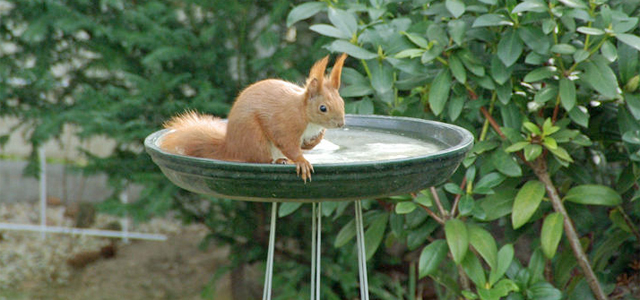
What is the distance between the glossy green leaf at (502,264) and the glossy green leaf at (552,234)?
0.11 meters

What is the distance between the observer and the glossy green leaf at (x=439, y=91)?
7.93 ft

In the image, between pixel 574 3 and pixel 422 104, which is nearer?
pixel 574 3

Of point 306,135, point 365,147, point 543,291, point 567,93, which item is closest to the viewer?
point 306,135

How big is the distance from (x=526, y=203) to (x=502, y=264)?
0.21 meters

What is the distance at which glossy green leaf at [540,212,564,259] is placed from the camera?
7.86 feet

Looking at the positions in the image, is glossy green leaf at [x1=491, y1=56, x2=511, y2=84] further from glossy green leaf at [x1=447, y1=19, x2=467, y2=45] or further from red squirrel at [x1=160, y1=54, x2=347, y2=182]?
red squirrel at [x1=160, y1=54, x2=347, y2=182]

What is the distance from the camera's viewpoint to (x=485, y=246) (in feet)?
7.79

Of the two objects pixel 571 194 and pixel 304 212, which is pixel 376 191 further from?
pixel 304 212

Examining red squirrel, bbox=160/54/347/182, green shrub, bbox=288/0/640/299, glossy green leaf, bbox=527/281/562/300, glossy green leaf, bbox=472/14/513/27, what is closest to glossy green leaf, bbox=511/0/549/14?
green shrub, bbox=288/0/640/299

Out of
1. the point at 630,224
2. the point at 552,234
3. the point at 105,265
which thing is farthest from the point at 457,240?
the point at 105,265

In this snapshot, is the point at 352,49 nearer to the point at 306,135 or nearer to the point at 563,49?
the point at 563,49

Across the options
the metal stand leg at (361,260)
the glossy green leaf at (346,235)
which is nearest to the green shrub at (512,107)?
the glossy green leaf at (346,235)

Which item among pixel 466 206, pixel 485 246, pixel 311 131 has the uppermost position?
pixel 311 131

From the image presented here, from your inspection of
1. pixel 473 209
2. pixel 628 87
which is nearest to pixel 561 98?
pixel 628 87
